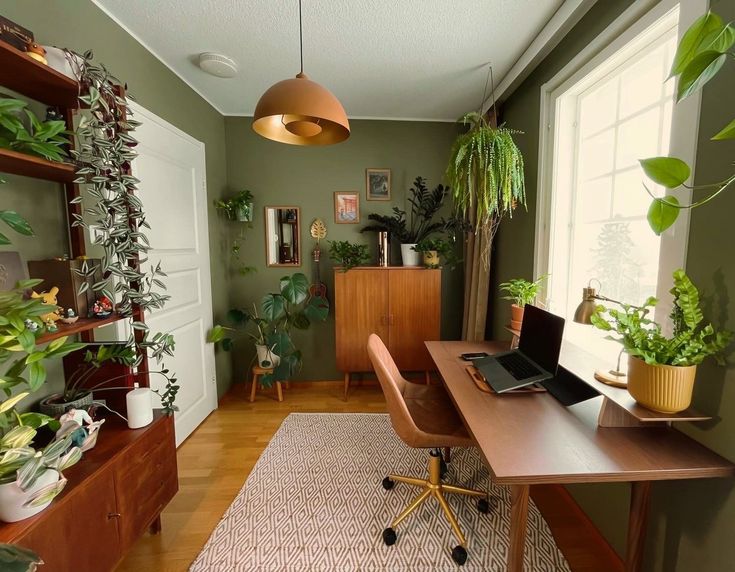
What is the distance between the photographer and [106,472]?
1.16m

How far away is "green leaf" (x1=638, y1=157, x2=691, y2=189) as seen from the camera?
78 cm

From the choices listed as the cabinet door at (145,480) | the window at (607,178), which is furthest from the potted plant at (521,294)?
the cabinet door at (145,480)

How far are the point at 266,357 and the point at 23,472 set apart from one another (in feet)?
6.41

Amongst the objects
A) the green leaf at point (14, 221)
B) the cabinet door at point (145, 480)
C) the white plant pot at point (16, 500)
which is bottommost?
the cabinet door at point (145, 480)

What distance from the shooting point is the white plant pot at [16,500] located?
0.86m

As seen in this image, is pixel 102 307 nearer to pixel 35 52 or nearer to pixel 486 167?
pixel 35 52

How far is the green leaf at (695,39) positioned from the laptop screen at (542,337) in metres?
0.92

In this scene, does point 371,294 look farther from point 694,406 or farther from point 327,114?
point 694,406

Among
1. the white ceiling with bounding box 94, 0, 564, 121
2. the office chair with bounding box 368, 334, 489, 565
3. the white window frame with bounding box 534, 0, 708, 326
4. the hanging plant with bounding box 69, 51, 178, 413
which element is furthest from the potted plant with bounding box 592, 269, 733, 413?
the hanging plant with bounding box 69, 51, 178, 413

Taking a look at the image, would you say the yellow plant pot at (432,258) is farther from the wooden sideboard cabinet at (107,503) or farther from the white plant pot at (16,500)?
the white plant pot at (16,500)

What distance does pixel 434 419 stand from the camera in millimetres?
1616

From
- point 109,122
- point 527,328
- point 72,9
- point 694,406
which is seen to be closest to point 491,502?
point 527,328

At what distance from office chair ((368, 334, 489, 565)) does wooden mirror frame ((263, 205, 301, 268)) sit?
1.65m

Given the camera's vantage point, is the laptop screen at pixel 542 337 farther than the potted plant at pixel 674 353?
Yes
